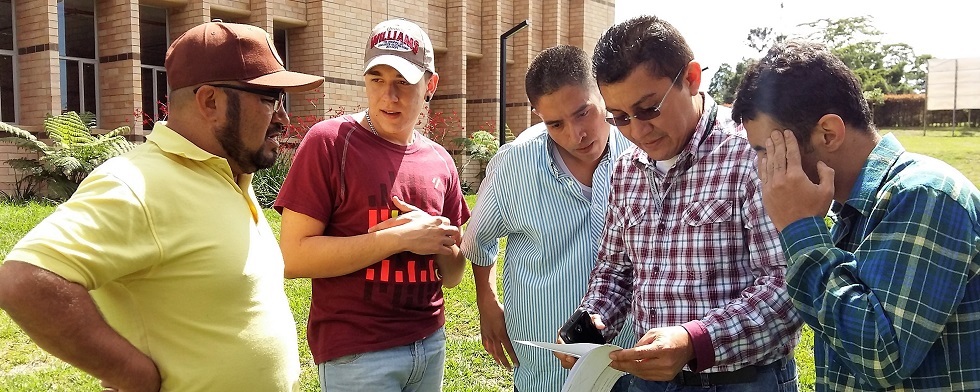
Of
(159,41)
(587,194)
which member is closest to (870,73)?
(159,41)

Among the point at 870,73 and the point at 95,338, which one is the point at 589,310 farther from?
the point at 870,73

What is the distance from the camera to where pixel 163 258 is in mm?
1903

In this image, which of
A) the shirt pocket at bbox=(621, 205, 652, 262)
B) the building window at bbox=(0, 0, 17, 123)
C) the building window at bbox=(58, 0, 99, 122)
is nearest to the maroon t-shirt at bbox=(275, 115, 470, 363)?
the shirt pocket at bbox=(621, 205, 652, 262)

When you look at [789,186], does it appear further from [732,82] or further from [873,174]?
[732,82]

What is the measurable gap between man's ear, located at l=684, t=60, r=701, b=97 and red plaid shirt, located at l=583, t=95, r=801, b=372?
0.08m

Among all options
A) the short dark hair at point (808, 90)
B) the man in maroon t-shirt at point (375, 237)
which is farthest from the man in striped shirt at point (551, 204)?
the short dark hair at point (808, 90)

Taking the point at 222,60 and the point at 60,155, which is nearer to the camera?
the point at 222,60

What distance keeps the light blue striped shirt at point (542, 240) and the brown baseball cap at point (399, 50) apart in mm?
531

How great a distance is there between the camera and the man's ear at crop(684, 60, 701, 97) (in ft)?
7.59

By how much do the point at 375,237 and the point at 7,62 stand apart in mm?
12352

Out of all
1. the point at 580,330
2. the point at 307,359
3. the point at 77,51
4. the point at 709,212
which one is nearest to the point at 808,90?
the point at 709,212

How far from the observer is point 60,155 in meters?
10.7

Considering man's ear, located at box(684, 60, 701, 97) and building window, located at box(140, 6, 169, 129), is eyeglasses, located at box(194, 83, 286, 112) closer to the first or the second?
man's ear, located at box(684, 60, 701, 97)

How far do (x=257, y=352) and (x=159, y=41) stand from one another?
13.9 metres
